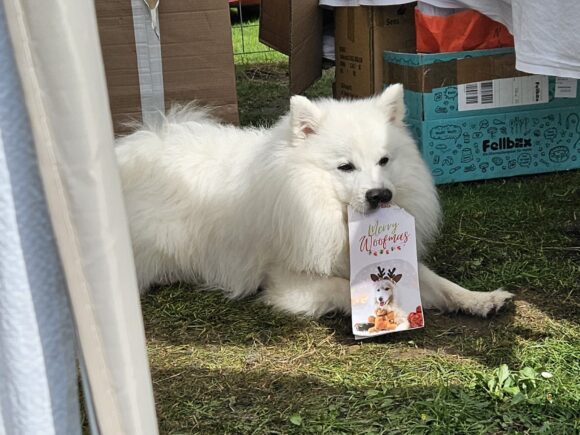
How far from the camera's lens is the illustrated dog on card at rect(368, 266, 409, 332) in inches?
97.7

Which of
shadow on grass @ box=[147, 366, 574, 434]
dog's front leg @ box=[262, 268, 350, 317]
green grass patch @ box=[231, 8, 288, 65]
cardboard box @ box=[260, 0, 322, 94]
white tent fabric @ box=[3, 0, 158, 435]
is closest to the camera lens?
white tent fabric @ box=[3, 0, 158, 435]

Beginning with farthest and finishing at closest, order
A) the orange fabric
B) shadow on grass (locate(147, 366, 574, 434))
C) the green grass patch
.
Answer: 1. the green grass patch
2. the orange fabric
3. shadow on grass (locate(147, 366, 574, 434))

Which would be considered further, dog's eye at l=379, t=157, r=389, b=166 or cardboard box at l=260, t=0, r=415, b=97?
cardboard box at l=260, t=0, r=415, b=97

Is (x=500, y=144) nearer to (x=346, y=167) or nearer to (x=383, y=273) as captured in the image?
(x=346, y=167)

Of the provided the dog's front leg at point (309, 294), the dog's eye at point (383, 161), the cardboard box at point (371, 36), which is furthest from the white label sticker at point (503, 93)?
the dog's front leg at point (309, 294)

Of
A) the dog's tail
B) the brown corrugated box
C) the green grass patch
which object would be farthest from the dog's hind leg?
the green grass patch

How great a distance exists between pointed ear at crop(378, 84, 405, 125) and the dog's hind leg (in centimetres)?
61

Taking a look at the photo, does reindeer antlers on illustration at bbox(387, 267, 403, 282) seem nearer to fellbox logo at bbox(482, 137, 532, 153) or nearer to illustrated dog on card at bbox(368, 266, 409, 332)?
illustrated dog on card at bbox(368, 266, 409, 332)

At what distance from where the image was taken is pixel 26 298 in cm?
91

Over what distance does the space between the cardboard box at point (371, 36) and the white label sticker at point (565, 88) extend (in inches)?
35.1

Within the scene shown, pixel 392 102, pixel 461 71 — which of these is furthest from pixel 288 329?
pixel 461 71

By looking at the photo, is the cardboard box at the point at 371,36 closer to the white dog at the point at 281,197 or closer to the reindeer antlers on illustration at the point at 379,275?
the white dog at the point at 281,197

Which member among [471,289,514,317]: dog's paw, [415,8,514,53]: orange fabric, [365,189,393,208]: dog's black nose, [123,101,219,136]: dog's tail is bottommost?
[471,289,514,317]: dog's paw

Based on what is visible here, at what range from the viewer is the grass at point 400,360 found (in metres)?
2.05
